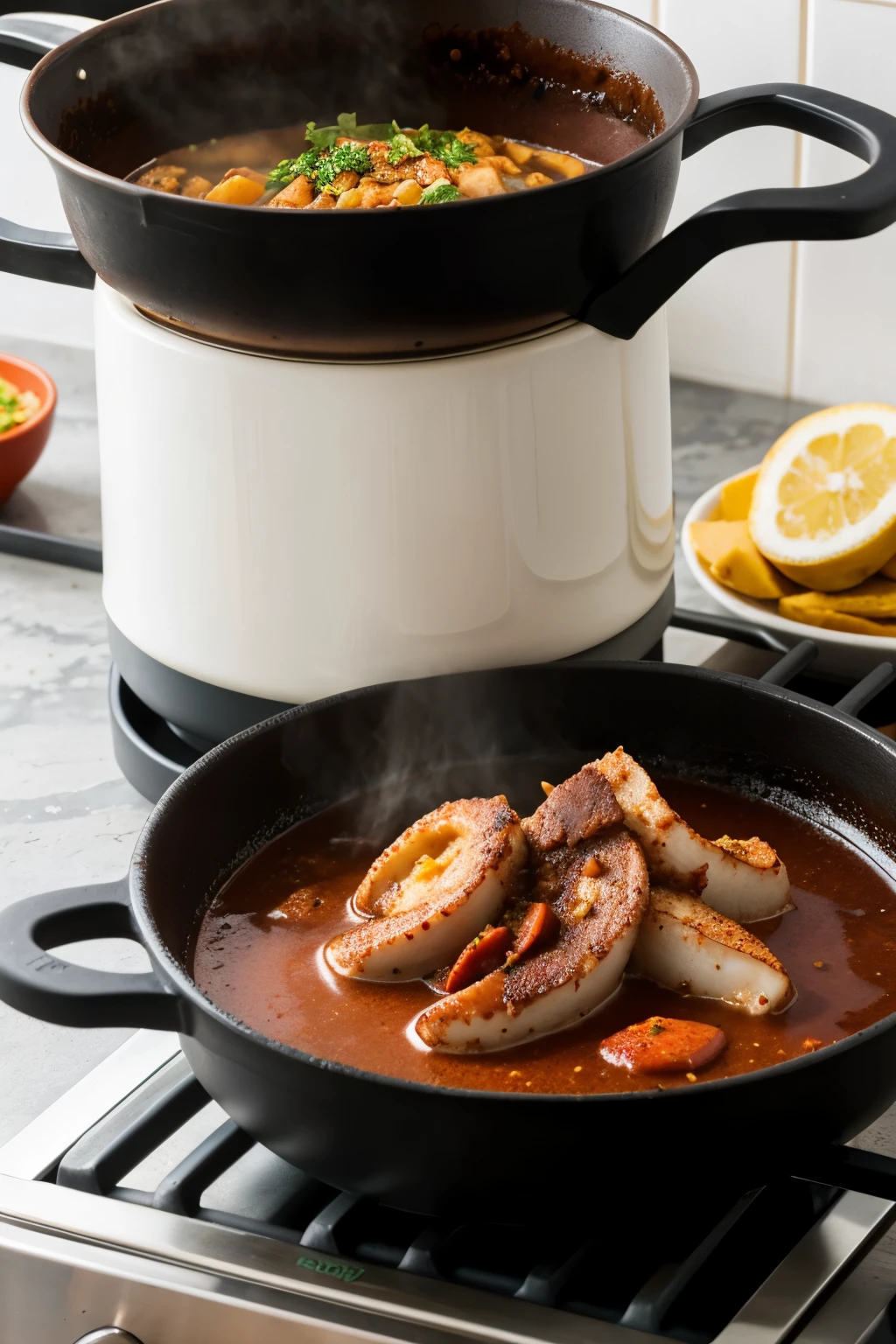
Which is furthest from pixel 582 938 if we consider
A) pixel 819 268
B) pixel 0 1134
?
pixel 819 268

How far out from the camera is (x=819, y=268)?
1428 mm

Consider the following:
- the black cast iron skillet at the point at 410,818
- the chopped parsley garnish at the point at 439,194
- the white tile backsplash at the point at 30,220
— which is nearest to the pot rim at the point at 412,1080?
the black cast iron skillet at the point at 410,818

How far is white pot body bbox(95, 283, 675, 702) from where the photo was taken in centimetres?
80

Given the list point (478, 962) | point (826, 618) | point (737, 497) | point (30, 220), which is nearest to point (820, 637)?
point (826, 618)

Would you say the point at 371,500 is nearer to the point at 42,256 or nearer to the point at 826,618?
the point at 42,256

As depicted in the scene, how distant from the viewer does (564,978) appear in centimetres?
68

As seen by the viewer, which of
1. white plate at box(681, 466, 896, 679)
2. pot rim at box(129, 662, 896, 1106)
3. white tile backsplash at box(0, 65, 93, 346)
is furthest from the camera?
white tile backsplash at box(0, 65, 93, 346)

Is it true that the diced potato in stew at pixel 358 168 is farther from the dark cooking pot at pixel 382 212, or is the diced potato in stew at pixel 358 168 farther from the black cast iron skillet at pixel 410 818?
the black cast iron skillet at pixel 410 818

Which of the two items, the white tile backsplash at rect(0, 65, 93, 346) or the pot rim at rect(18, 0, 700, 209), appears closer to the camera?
the pot rim at rect(18, 0, 700, 209)

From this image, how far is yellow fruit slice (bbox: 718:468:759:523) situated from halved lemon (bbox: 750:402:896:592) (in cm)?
6

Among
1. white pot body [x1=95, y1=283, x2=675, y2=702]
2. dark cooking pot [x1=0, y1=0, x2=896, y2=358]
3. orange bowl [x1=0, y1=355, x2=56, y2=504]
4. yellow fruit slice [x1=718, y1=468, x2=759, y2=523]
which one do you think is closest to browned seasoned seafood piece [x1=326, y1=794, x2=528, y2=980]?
white pot body [x1=95, y1=283, x2=675, y2=702]

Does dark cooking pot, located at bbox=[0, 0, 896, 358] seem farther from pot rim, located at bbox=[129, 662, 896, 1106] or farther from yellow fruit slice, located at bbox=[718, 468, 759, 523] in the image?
yellow fruit slice, located at bbox=[718, 468, 759, 523]

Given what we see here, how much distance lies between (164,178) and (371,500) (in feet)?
0.88

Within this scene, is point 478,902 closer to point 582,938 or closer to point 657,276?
point 582,938
